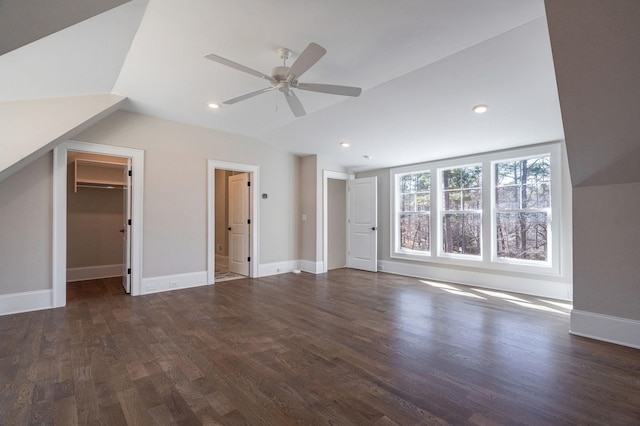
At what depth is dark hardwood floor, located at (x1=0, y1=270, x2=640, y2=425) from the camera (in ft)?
5.75

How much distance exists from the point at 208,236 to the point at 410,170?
4116 millimetres

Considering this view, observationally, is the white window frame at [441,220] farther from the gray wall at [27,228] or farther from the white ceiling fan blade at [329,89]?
the gray wall at [27,228]

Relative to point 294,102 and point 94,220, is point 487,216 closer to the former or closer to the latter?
point 294,102

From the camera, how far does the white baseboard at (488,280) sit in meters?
4.27

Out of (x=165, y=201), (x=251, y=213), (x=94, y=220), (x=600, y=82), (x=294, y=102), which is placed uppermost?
(x=294, y=102)

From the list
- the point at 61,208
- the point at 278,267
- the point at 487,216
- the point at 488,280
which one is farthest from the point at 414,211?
the point at 61,208

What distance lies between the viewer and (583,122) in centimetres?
238

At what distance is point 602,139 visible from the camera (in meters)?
2.45

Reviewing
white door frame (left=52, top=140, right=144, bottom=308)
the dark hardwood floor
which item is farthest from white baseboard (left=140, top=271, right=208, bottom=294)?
the dark hardwood floor

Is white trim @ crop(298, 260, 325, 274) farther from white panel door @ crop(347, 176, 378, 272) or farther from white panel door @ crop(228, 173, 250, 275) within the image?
white panel door @ crop(228, 173, 250, 275)

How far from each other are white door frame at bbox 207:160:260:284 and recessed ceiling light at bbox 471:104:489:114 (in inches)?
147

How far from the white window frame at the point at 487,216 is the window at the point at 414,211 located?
0.35 ft

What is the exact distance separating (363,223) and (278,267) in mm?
2097

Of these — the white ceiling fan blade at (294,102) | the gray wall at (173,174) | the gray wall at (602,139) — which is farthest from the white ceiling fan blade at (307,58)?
the gray wall at (173,174)
